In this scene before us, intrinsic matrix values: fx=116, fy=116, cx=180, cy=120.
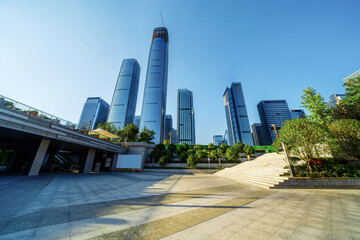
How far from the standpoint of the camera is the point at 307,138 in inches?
414

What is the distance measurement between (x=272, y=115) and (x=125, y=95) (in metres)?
151

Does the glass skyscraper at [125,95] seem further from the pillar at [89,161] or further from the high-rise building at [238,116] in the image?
the high-rise building at [238,116]

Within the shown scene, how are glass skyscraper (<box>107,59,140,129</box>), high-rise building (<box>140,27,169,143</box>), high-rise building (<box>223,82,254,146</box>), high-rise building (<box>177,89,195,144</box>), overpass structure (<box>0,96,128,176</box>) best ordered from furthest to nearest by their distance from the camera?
high-rise building (<box>177,89,195,144</box>)
high-rise building (<box>223,82,254,146</box>)
glass skyscraper (<box>107,59,140,129</box>)
high-rise building (<box>140,27,169,143</box>)
overpass structure (<box>0,96,128,176</box>)

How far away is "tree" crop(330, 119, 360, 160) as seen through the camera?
34.1ft

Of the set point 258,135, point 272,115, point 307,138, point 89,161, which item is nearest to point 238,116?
point 272,115

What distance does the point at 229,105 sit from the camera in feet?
415

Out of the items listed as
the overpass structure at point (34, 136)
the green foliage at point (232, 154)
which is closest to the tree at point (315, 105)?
the green foliage at point (232, 154)

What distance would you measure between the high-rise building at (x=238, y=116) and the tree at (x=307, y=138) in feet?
347

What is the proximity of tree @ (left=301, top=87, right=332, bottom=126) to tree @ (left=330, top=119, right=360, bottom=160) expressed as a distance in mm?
10514

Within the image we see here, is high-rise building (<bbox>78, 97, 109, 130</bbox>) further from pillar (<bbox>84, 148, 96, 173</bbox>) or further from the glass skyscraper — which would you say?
pillar (<bbox>84, 148, 96, 173</bbox>)

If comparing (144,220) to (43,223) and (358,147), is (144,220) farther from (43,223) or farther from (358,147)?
(358,147)

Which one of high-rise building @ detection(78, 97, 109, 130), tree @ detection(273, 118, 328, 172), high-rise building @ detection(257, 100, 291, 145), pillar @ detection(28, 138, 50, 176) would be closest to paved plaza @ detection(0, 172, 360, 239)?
tree @ detection(273, 118, 328, 172)

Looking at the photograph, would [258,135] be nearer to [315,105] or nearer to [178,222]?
[315,105]

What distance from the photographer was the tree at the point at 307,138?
34.2ft
